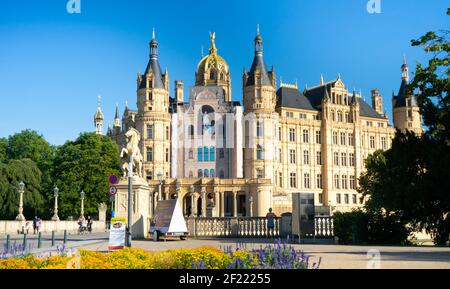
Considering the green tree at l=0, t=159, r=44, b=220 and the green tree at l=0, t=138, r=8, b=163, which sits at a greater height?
the green tree at l=0, t=138, r=8, b=163

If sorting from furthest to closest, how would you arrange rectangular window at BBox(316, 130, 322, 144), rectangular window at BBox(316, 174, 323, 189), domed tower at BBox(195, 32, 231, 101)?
domed tower at BBox(195, 32, 231, 101)
rectangular window at BBox(316, 130, 322, 144)
rectangular window at BBox(316, 174, 323, 189)

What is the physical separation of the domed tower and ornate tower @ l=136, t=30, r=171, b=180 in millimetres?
12295

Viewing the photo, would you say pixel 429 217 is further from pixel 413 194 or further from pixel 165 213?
pixel 165 213

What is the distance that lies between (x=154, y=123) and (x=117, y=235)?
215ft

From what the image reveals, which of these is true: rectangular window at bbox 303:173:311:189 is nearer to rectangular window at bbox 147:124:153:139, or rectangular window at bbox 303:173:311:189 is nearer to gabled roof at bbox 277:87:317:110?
gabled roof at bbox 277:87:317:110

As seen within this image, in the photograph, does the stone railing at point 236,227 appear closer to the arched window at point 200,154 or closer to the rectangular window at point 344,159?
the arched window at point 200,154

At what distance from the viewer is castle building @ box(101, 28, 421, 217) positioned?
→ 2997 inches

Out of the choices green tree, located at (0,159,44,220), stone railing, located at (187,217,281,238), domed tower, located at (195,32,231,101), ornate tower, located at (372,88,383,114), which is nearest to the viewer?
stone railing, located at (187,217,281,238)

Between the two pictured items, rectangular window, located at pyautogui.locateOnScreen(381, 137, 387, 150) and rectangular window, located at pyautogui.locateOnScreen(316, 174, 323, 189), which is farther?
rectangular window, located at pyautogui.locateOnScreen(381, 137, 387, 150)

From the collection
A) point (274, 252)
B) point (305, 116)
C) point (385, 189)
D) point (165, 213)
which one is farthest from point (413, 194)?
point (305, 116)

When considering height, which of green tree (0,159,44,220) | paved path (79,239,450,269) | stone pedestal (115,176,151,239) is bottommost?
paved path (79,239,450,269)

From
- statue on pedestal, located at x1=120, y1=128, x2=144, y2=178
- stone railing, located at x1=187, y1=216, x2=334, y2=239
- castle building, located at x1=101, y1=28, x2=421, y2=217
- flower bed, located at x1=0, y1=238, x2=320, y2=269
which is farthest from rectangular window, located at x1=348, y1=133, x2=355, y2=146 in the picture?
flower bed, located at x1=0, y1=238, x2=320, y2=269

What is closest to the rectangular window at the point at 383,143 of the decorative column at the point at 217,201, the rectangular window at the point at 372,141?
the rectangular window at the point at 372,141
